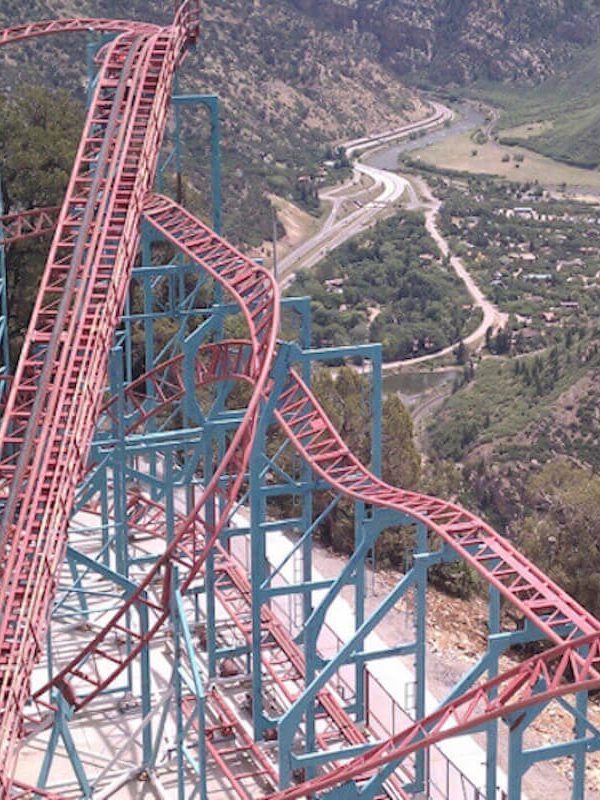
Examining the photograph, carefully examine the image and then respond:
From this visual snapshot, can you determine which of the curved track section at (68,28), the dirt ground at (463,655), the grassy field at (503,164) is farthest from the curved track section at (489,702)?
the grassy field at (503,164)

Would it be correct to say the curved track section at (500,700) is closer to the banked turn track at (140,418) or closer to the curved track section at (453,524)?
the banked turn track at (140,418)

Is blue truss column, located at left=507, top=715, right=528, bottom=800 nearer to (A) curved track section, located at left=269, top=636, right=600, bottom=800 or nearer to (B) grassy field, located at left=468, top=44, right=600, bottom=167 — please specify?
(A) curved track section, located at left=269, top=636, right=600, bottom=800

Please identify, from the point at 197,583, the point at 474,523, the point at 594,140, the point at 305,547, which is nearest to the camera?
the point at 474,523

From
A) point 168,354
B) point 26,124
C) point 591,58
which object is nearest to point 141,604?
point 168,354

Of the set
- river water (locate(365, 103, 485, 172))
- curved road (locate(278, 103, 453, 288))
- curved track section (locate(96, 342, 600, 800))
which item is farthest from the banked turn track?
river water (locate(365, 103, 485, 172))

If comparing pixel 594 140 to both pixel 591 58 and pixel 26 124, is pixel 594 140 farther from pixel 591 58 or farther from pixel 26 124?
pixel 26 124

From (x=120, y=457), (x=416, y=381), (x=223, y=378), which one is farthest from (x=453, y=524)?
(x=416, y=381)
